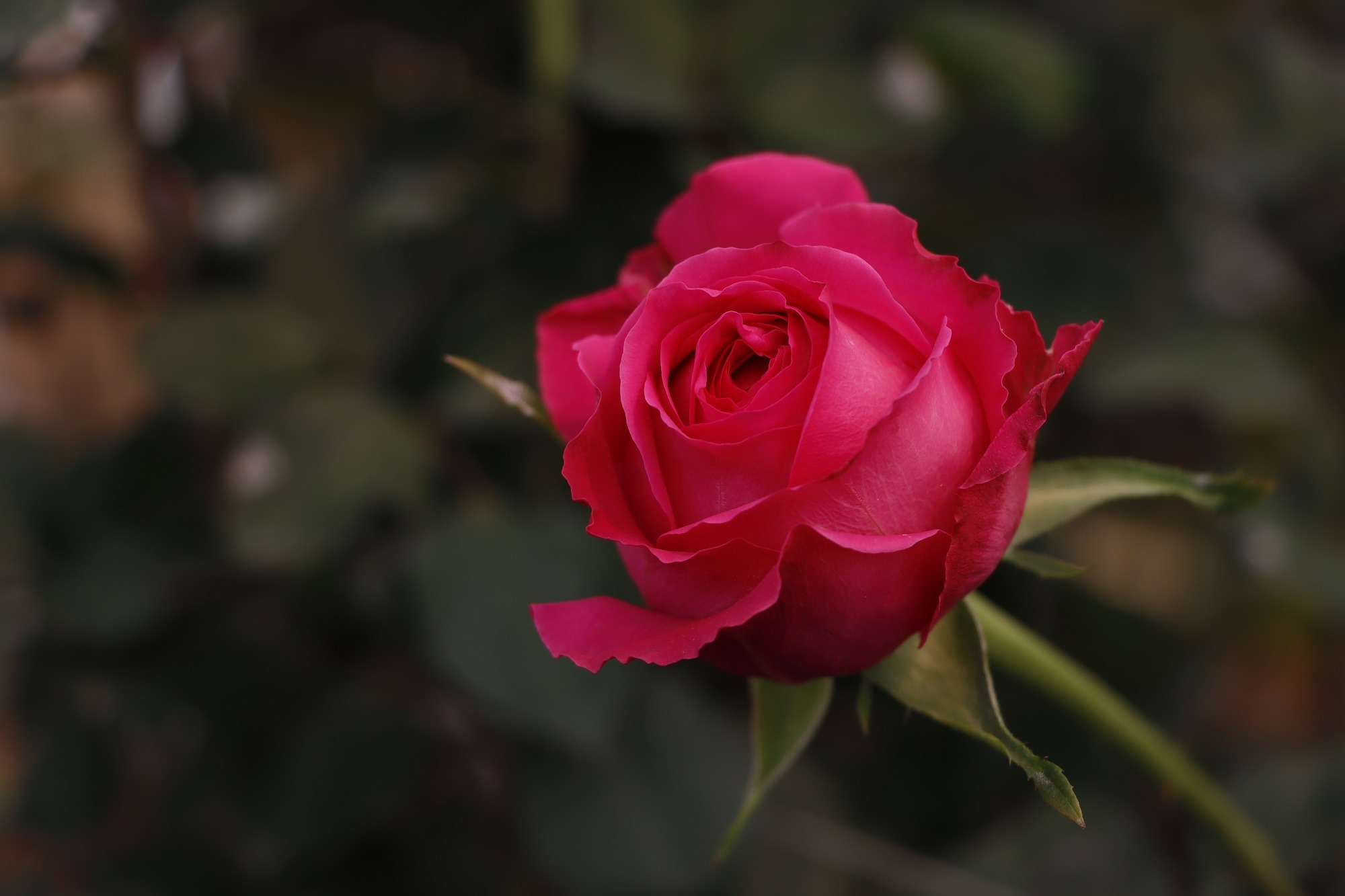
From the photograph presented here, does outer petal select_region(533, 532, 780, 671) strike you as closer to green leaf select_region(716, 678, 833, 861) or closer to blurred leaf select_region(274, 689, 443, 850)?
green leaf select_region(716, 678, 833, 861)

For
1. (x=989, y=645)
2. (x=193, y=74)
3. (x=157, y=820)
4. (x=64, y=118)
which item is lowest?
(x=157, y=820)

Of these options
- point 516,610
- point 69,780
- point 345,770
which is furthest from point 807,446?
point 69,780

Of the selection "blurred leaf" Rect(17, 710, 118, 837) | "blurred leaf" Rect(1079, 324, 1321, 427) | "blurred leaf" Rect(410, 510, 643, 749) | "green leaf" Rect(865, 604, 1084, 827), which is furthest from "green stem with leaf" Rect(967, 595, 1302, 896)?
"blurred leaf" Rect(17, 710, 118, 837)

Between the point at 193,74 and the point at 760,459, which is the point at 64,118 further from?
the point at 760,459

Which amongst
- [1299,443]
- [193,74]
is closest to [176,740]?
[193,74]

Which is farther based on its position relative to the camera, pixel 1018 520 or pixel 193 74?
pixel 193 74

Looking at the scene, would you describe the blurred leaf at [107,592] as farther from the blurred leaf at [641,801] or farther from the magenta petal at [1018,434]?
the magenta petal at [1018,434]
